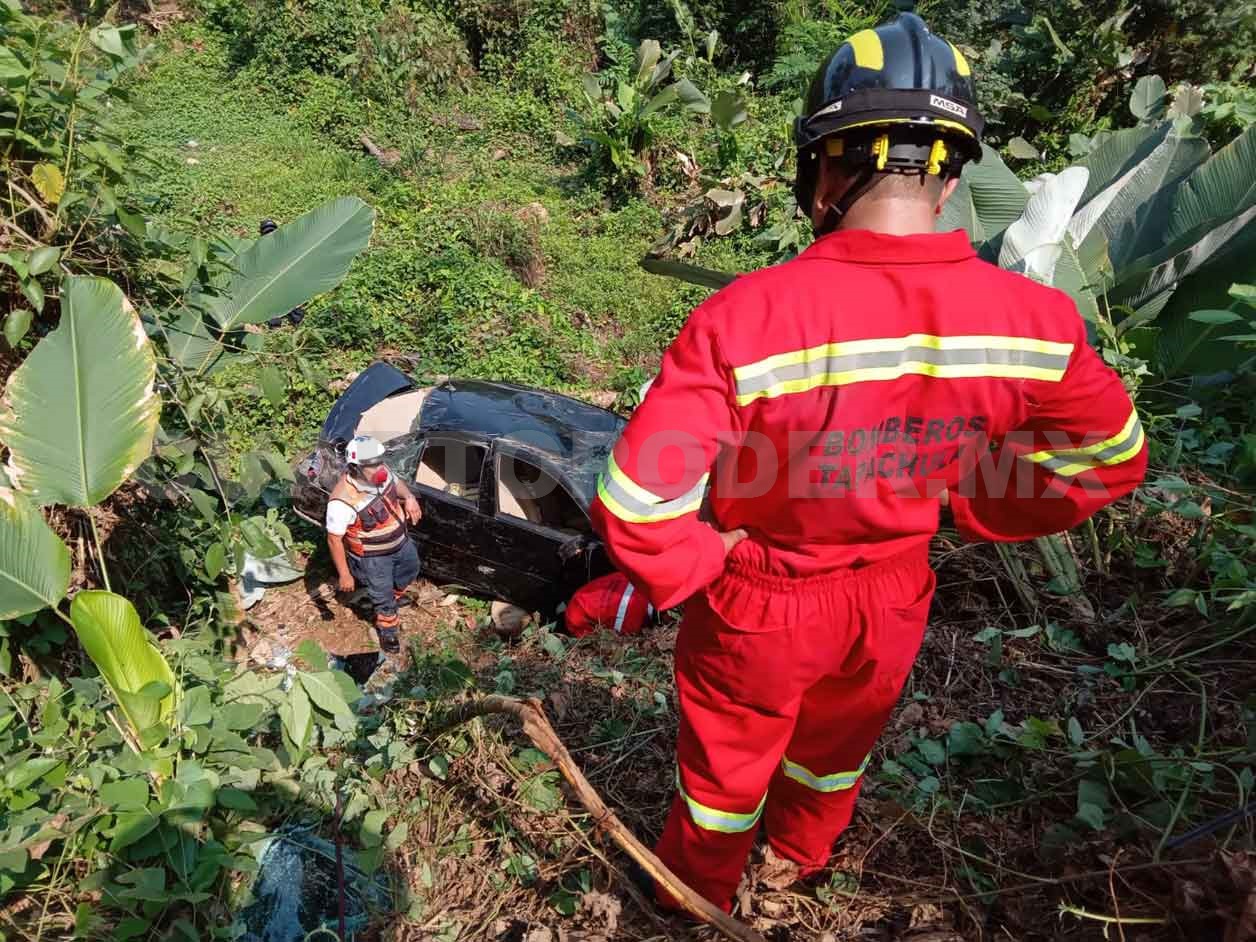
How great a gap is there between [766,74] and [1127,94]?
4744mm

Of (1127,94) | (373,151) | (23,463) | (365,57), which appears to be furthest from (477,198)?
(23,463)

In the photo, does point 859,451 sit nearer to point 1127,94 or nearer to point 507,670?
point 507,670

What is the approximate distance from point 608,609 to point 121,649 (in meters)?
2.80

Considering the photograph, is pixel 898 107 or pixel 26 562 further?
pixel 26 562

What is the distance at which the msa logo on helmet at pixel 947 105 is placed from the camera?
155 centimetres

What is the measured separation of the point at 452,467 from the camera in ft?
18.8

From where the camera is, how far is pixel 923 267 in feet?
5.25

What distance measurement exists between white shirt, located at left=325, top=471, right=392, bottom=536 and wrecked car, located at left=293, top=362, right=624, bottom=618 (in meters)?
0.53

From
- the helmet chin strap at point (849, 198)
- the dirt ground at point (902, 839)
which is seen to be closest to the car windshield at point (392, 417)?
the dirt ground at point (902, 839)

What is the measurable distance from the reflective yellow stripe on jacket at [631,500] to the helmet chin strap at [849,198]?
619mm

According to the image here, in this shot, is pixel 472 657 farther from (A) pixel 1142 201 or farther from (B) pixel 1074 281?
(A) pixel 1142 201

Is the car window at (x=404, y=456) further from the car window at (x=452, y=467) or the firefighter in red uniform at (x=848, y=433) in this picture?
the firefighter in red uniform at (x=848, y=433)

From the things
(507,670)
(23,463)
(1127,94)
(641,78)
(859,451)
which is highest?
(23,463)

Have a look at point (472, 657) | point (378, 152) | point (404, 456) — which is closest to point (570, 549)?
point (472, 657)
